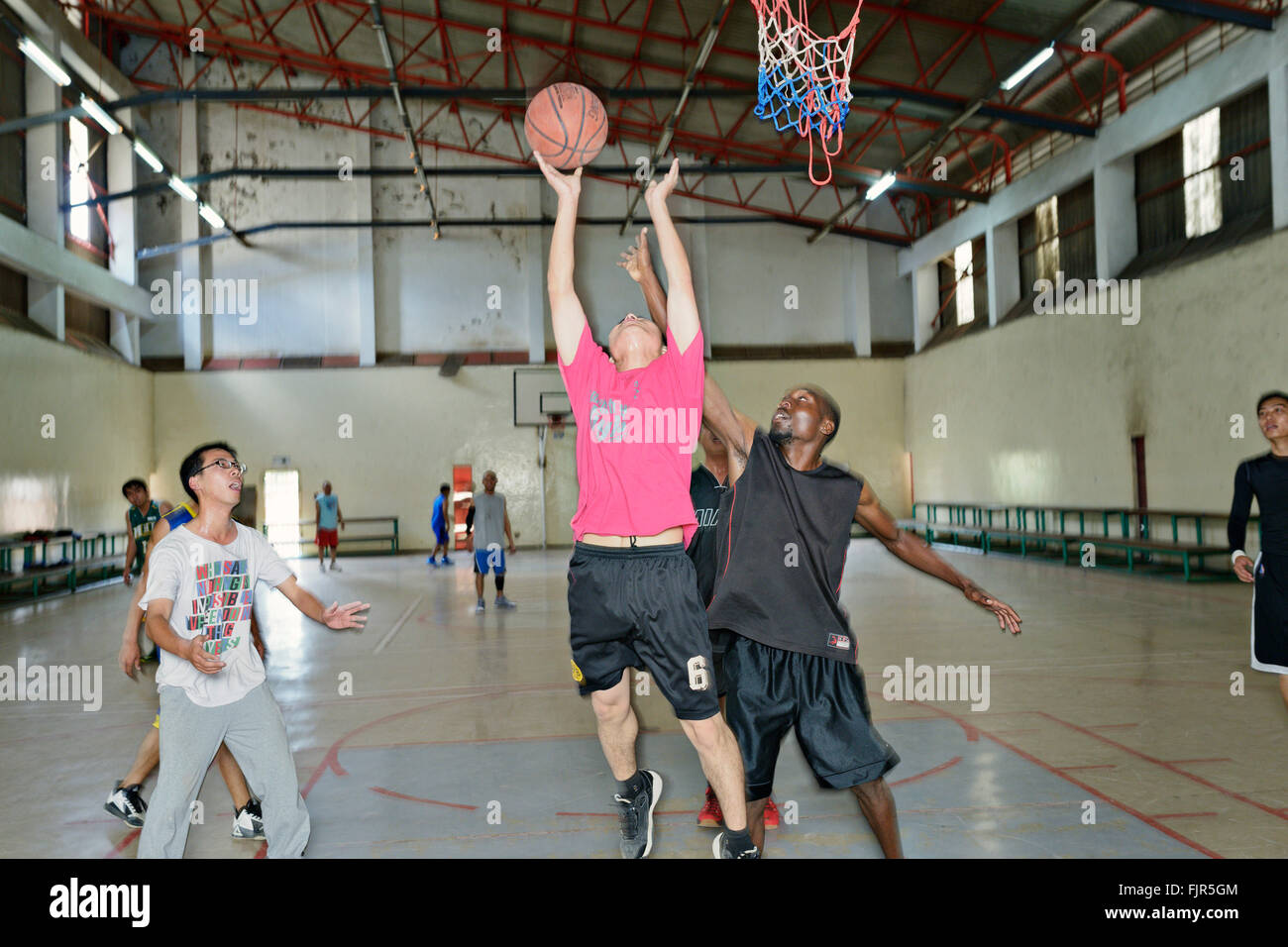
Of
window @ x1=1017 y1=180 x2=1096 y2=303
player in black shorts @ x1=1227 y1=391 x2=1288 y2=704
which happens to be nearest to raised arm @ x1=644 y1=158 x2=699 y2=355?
player in black shorts @ x1=1227 y1=391 x2=1288 y2=704

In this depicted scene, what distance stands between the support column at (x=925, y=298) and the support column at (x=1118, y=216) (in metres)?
7.74

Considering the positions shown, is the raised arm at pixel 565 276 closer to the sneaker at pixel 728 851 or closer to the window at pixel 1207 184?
the sneaker at pixel 728 851

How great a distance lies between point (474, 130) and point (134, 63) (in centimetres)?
789

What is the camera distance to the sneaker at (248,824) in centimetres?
380

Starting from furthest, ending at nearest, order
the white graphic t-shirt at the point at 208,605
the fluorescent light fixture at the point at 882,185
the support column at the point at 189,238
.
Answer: the support column at the point at 189,238 → the fluorescent light fixture at the point at 882,185 → the white graphic t-shirt at the point at 208,605

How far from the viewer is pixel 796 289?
24.0 metres

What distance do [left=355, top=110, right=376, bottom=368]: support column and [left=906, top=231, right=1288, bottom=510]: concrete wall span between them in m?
13.8

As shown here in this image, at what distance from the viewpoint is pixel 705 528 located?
4.47m

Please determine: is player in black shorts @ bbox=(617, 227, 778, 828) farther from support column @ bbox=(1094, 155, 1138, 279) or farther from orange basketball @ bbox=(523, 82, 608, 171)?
support column @ bbox=(1094, 155, 1138, 279)

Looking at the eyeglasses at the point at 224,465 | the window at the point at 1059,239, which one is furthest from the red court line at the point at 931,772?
the window at the point at 1059,239

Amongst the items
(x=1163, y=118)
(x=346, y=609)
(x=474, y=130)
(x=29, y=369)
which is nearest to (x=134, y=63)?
(x=474, y=130)

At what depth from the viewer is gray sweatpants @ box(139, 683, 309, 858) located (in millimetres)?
2848

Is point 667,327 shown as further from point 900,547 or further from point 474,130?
point 474,130
